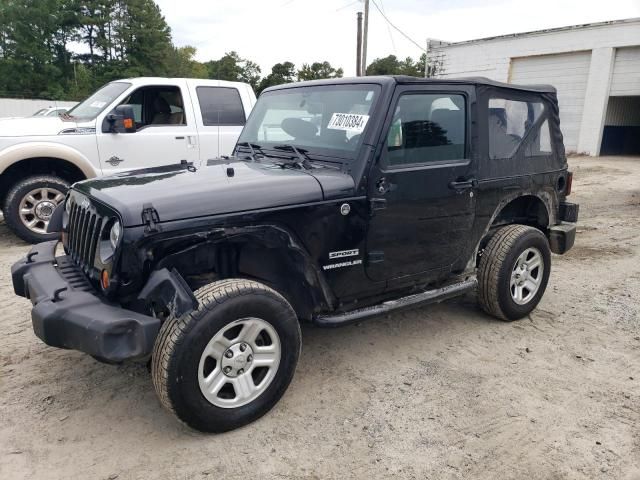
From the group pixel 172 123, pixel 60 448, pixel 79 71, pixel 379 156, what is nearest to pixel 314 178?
pixel 379 156

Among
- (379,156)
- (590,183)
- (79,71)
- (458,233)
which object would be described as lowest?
(590,183)

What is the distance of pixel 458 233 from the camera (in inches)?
154

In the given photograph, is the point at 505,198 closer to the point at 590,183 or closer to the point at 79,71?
the point at 590,183

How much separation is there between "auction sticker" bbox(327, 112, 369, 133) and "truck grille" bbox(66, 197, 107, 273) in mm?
1646

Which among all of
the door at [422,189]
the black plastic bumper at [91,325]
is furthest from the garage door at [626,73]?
the black plastic bumper at [91,325]

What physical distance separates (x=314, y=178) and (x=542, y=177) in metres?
2.41

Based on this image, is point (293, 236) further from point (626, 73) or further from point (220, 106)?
point (626, 73)

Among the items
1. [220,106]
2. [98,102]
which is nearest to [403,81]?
[220,106]

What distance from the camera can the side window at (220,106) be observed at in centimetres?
725

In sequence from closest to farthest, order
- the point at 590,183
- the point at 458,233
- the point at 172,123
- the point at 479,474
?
the point at 479,474 → the point at 458,233 → the point at 172,123 → the point at 590,183

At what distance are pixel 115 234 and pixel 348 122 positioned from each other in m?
1.69

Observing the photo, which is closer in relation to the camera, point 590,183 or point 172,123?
point 172,123

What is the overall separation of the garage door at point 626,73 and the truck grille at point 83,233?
69.2 feet

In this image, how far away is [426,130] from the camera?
3.66 metres
